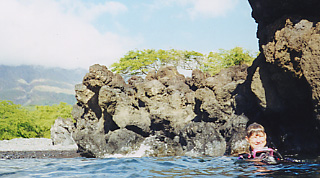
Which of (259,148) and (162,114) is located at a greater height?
(162,114)

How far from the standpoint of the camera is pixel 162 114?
16.8 metres

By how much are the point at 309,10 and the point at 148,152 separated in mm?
10216

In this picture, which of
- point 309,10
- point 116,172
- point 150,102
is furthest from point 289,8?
point 150,102

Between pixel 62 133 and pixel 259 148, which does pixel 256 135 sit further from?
pixel 62 133

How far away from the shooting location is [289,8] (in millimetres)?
10445

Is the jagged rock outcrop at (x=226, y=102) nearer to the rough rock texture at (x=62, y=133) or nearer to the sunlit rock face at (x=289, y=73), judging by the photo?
the sunlit rock face at (x=289, y=73)

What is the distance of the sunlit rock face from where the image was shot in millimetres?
9555

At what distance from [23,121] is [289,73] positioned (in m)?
31.3

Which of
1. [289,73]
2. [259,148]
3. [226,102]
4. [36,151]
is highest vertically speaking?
[289,73]

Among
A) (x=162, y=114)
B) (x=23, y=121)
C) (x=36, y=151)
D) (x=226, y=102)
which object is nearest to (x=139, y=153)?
(x=162, y=114)

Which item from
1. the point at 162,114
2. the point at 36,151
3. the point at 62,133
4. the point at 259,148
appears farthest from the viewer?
the point at 62,133

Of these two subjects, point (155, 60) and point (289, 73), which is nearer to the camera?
point (289, 73)

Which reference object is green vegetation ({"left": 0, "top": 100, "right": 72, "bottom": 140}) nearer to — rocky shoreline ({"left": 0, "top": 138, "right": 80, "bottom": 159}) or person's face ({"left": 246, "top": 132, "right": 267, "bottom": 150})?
rocky shoreline ({"left": 0, "top": 138, "right": 80, "bottom": 159})

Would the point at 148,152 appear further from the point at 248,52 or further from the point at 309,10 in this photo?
the point at 248,52
